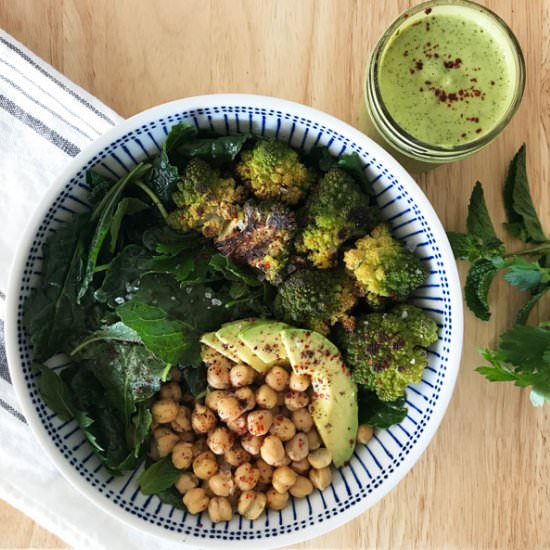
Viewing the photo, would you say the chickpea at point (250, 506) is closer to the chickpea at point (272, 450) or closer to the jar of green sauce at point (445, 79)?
the chickpea at point (272, 450)

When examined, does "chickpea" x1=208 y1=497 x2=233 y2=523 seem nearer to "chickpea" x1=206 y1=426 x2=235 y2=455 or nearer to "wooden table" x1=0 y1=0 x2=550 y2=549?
"chickpea" x1=206 y1=426 x2=235 y2=455

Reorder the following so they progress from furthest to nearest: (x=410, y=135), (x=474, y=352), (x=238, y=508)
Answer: (x=474, y=352), (x=238, y=508), (x=410, y=135)

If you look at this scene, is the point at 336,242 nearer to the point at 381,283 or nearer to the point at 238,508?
the point at 381,283

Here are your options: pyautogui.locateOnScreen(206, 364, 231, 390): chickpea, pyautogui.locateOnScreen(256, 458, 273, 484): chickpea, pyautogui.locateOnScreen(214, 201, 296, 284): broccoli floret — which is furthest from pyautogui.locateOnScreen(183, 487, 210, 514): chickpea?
pyautogui.locateOnScreen(214, 201, 296, 284): broccoli floret

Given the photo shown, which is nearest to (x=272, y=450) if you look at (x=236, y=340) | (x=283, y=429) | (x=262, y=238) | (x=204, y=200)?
(x=283, y=429)

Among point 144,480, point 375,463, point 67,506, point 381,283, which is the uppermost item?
point 381,283

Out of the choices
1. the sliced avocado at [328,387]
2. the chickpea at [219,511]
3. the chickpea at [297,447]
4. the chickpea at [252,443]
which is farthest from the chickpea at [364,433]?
the chickpea at [219,511]

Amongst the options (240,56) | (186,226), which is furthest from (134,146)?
(240,56)
